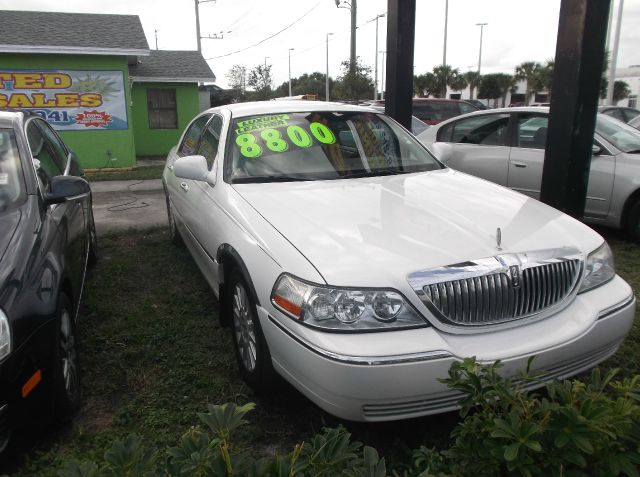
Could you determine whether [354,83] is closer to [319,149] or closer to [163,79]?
[163,79]

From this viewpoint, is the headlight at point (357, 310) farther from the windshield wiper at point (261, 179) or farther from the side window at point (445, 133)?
the side window at point (445, 133)

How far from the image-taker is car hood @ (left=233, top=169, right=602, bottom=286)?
8.21 feet

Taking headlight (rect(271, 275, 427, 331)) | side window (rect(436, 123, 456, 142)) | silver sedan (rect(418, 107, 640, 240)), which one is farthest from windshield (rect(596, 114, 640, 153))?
headlight (rect(271, 275, 427, 331))

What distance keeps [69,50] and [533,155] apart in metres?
10.6

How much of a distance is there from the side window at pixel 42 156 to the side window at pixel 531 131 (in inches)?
199

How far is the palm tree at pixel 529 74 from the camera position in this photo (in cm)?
4744

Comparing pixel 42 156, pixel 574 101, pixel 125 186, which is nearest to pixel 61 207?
pixel 42 156

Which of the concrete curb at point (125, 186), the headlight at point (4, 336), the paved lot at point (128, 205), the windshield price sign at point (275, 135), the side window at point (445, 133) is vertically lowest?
the paved lot at point (128, 205)

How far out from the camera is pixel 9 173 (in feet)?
10.8

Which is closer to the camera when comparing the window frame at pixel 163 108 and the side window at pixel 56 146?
the side window at pixel 56 146

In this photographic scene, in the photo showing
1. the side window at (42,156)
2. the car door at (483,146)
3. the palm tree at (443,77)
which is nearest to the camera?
the side window at (42,156)

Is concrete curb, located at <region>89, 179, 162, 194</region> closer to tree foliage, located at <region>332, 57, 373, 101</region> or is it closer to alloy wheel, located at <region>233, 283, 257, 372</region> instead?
alloy wheel, located at <region>233, 283, 257, 372</region>

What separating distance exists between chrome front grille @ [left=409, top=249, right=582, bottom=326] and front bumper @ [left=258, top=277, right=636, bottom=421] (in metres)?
0.08

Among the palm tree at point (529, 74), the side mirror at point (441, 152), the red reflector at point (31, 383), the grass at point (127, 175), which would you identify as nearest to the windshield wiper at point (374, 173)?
the side mirror at point (441, 152)
